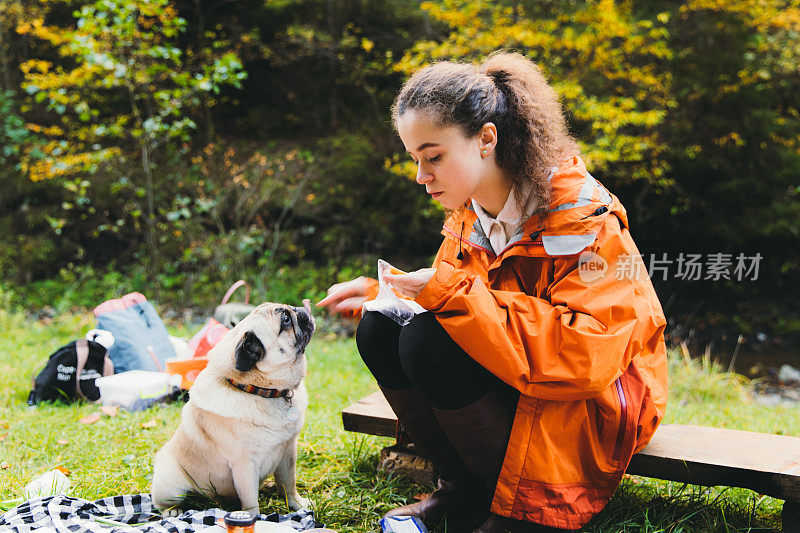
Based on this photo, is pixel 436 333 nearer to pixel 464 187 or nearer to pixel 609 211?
pixel 464 187

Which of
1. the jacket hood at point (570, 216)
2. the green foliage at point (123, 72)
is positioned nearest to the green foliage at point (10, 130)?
the green foliage at point (123, 72)

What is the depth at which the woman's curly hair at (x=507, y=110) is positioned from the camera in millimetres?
1801

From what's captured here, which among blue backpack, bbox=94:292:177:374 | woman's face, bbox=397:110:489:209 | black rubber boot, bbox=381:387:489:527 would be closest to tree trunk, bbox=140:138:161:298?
blue backpack, bbox=94:292:177:374

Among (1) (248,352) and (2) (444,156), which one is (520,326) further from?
(1) (248,352)

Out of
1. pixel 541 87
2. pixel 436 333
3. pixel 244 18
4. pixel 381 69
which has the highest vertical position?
pixel 244 18

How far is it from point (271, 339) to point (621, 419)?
3.82ft

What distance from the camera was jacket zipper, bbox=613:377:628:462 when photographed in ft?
5.51

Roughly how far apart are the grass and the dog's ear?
577 mm

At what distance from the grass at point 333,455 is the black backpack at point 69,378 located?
0.36ft

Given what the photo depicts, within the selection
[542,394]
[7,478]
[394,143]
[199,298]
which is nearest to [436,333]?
[542,394]

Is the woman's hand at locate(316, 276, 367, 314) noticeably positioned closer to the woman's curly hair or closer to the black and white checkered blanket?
the woman's curly hair

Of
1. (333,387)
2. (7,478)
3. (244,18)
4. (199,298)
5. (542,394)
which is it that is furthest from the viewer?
(244,18)

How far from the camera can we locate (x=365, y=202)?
320 inches

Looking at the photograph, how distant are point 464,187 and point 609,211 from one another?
1.51ft
